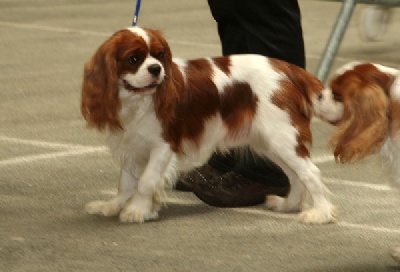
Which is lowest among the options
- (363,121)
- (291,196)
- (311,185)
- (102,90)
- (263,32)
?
(291,196)

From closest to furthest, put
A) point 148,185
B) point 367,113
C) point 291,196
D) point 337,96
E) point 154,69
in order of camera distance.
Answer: point 367,113, point 337,96, point 154,69, point 148,185, point 291,196

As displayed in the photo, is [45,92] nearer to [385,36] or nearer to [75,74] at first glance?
[75,74]

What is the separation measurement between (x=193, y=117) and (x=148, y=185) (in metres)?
0.34

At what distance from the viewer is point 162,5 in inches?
509

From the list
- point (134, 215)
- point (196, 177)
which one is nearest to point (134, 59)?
point (134, 215)

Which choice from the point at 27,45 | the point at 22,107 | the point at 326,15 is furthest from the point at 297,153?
the point at 326,15

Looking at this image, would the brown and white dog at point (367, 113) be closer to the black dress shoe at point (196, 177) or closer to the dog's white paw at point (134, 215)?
the dog's white paw at point (134, 215)

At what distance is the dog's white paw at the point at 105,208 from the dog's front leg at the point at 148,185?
0.12 meters

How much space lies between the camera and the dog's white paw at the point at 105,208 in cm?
541

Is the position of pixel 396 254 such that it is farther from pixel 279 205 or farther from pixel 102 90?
pixel 102 90

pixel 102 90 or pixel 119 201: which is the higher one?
pixel 102 90

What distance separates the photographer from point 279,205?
554cm

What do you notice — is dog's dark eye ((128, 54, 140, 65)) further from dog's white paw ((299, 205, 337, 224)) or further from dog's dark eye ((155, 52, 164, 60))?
dog's white paw ((299, 205, 337, 224))

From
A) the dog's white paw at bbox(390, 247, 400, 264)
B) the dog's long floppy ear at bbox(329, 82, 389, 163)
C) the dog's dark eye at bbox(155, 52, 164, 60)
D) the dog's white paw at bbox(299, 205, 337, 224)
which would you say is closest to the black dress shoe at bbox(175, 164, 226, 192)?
the dog's white paw at bbox(299, 205, 337, 224)
